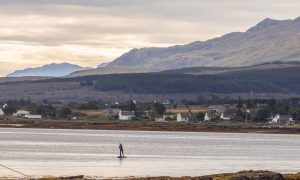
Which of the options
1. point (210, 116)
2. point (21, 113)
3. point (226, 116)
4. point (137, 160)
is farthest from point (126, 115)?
point (137, 160)

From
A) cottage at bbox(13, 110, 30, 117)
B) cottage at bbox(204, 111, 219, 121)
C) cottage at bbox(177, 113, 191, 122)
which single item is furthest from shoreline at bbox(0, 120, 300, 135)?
cottage at bbox(13, 110, 30, 117)

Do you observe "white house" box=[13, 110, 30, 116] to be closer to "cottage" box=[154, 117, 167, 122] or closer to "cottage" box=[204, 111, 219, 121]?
"cottage" box=[154, 117, 167, 122]

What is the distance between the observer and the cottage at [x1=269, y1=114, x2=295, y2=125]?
7048 inches

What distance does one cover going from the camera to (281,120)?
180 m

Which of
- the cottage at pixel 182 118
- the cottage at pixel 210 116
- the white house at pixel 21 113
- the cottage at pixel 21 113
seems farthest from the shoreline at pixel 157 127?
the white house at pixel 21 113

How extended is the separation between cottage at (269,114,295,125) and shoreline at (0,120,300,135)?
9.43 metres

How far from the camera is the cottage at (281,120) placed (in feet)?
587

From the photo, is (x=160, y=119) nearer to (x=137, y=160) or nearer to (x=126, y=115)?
(x=126, y=115)

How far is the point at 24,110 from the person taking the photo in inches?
7854

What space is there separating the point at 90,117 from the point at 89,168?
12026 centimetres

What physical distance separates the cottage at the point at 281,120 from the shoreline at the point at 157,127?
943 centimetres

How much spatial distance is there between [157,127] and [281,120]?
2869cm

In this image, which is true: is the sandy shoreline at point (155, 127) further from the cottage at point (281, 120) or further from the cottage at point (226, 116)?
the cottage at point (226, 116)

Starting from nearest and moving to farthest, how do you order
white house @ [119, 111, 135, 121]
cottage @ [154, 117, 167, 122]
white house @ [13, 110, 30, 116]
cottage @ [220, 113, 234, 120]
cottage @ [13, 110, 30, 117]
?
cottage @ [154, 117, 167, 122] < white house @ [119, 111, 135, 121] < cottage @ [220, 113, 234, 120] < cottage @ [13, 110, 30, 117] < white house @ [13, 110, 30, 116]
